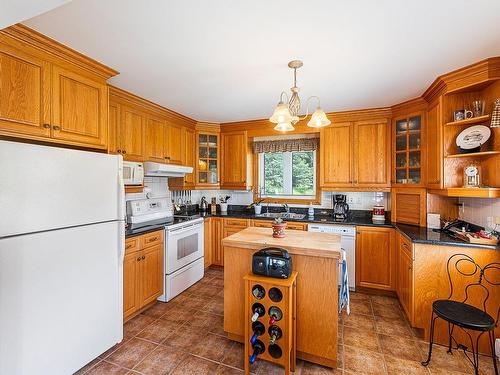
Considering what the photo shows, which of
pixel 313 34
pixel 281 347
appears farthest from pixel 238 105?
pixel 281 347

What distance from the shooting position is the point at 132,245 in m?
2.44

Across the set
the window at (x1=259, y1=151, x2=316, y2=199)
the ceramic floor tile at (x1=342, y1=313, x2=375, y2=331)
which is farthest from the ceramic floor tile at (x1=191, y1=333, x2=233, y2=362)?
the window at (x1=259, y1=151, x2=316, y2=199)

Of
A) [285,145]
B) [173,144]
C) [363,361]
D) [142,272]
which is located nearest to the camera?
[363,361]

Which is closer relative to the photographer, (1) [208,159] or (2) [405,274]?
(2) [405,274]

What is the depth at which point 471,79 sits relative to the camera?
2109mm

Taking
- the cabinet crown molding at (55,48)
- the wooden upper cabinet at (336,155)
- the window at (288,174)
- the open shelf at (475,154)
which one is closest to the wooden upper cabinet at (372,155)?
the wooden upper cabinet at (336,155)

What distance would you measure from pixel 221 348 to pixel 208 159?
2777 mm

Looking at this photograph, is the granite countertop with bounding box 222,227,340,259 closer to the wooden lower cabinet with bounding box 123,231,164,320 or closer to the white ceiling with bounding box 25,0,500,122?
the wooden lower cabinet with bounding box 123,231,164,320

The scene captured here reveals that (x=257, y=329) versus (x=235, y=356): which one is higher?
(x=257, y=329)

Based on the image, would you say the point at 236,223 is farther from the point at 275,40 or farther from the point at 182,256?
the point at 275,40

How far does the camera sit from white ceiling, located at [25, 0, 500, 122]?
1376mm

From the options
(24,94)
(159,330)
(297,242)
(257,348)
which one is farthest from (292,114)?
(159,330)

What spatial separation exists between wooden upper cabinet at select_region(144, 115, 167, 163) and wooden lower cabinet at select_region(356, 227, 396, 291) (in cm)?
275

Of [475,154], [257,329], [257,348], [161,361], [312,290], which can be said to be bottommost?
[161,361]
